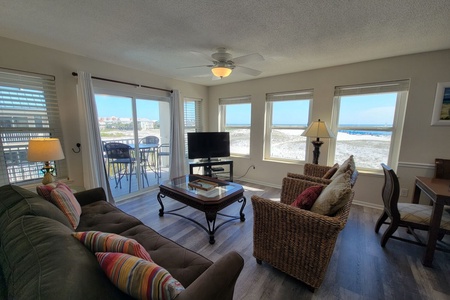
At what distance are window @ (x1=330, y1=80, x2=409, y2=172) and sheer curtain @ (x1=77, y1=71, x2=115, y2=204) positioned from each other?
385 centimetres

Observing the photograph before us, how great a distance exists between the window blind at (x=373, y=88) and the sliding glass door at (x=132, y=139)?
128 inches

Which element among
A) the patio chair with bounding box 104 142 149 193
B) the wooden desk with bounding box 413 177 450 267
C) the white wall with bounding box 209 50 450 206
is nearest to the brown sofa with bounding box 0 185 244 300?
the patio chair with bounding box 104 142 149 193

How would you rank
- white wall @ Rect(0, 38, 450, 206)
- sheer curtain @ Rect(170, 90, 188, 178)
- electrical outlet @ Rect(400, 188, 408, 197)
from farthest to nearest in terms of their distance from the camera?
sheer curtain @ Rect(170, 90, 188, 178) → electrical outlet @ Rect(400, 188, 408, 197) → white wall @ Rect(0, 38, 450, 206)

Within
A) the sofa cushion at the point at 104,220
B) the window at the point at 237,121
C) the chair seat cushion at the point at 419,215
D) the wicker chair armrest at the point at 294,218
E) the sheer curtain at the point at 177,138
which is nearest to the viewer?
the wicker chair armrest at the point at 294,218

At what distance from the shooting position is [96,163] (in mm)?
2770

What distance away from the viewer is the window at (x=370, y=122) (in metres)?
2.78

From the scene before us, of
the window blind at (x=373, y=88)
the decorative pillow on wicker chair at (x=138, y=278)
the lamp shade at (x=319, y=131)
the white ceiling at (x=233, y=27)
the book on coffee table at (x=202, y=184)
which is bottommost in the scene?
the book on coffee table at (x=202, y=184)

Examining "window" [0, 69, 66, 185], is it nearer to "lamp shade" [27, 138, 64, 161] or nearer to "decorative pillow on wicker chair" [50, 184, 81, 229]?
"lamp shade" [27, 138, 64, 161]

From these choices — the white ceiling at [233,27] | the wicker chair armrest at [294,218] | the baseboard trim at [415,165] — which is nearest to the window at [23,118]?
the white ceiling at [233,27]

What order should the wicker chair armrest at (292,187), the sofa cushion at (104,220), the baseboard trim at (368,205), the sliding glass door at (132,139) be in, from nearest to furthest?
the sofa cushion at (104,220) → the wicker chair armrest at (292,187) → the baseboard trim at (368,205) → the sliding glass door at (132,139)

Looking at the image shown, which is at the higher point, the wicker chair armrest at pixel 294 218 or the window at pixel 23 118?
the window at pixel 23 118

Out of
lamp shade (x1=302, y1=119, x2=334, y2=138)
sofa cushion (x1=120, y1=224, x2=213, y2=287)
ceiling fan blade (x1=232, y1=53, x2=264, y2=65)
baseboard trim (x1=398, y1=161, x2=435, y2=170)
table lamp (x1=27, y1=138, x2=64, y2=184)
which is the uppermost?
ceiling fan blade (x1=232, y1=53, x2=264, y2=65)

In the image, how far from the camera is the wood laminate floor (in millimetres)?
1490

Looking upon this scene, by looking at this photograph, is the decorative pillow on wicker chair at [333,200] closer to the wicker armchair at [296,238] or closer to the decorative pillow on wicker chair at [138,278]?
the wicker armchair at [296,238]
